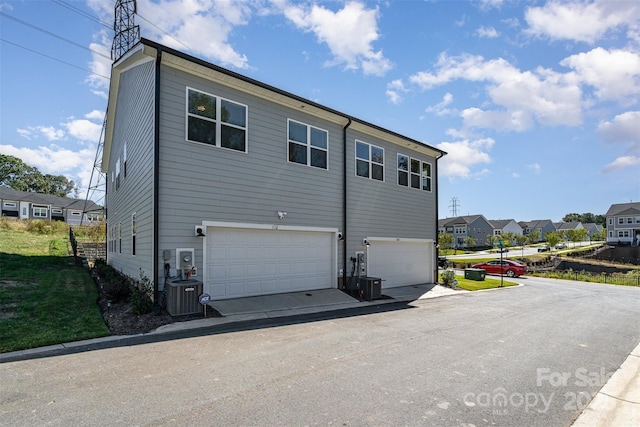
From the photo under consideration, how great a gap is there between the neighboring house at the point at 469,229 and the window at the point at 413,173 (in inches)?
2369

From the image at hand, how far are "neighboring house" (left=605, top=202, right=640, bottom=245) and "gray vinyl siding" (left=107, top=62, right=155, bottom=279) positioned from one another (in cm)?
→ 7366

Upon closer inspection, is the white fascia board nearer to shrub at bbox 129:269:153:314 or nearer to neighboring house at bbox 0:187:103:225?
shrub at bbox 129:269:153:314

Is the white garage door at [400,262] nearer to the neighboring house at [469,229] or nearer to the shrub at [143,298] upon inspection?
the shrub at [143,298]

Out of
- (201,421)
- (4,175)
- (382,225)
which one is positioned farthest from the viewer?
(4,175)

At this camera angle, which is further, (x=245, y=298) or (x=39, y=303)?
(x=245, y=298)

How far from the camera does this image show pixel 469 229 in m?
76.2

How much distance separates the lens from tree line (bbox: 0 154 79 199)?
2522 inches

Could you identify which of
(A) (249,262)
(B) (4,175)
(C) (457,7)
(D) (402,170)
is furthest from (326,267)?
(B) (4,175)

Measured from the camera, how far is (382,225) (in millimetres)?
16016

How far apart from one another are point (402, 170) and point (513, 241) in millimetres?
72460

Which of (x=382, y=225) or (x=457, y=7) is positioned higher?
(x=457, y=7)

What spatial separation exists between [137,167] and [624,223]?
262ft

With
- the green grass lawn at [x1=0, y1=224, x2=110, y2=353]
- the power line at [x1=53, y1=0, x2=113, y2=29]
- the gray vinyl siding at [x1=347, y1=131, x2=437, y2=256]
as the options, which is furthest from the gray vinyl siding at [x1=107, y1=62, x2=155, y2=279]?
the gray vinyl siding at [x1=347, y1=131, x2=437, y2=256]

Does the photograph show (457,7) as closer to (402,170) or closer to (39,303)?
(402,170)
